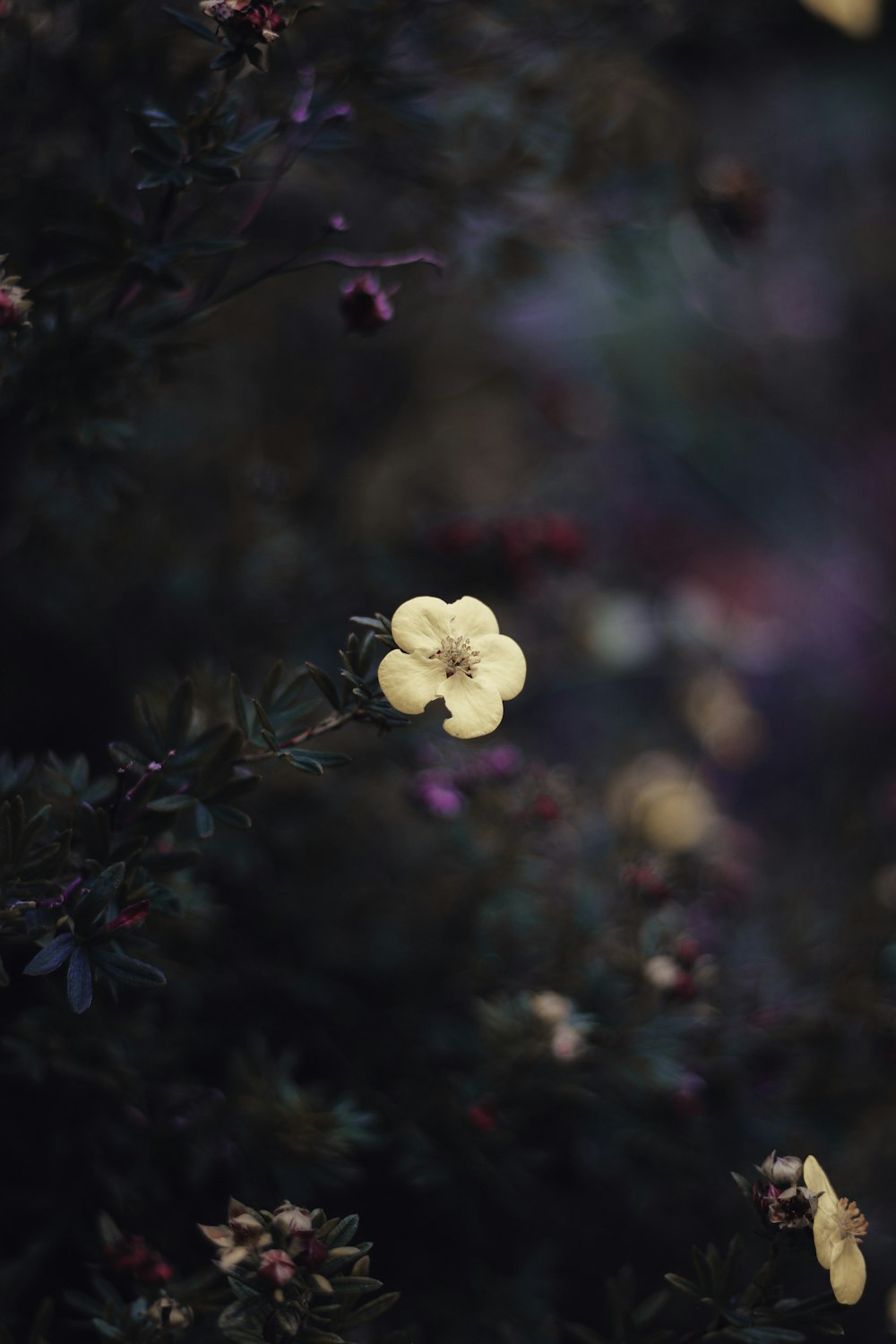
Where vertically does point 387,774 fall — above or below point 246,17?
below

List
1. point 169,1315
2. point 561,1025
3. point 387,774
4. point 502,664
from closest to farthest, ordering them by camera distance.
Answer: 1. point 169,1315
2. point 502,664
3. point 561,1025
4. point 387,774

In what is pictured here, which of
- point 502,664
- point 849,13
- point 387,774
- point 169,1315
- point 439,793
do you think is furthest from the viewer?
point 387,774

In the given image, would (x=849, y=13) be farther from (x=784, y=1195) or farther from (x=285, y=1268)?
(x=285, y=1268)

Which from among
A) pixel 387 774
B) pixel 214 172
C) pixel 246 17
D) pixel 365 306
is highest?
pixel 246 17

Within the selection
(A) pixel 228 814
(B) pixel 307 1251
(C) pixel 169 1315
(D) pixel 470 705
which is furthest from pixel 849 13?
(C) pixel 169 1315

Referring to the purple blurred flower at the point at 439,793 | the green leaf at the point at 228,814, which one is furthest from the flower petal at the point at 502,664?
the purple blurred flower at the point at 439,793

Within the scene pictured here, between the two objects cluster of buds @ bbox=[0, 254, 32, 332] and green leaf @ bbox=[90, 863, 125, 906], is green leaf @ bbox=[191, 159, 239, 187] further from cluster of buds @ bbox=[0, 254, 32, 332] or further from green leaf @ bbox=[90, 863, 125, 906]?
green leaf @ bbox=[90, 863, 125, 906]

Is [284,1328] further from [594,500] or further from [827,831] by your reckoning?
[594,500]

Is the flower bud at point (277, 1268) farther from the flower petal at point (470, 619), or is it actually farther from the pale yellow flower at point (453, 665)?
the flower petal at point (470, 619)
